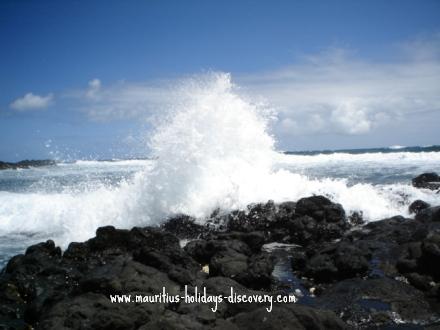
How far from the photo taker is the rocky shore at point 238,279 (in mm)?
4652

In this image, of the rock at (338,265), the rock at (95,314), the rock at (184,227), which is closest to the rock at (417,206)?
the rock at (338,265)

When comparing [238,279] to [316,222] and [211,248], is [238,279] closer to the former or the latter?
[211,248]

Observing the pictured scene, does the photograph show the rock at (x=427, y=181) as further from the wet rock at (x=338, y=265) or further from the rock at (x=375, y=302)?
the rock at (x=375, y=302)

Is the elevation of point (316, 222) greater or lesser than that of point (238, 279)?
greater

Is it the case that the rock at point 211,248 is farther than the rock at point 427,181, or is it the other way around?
the rock at point 427,181

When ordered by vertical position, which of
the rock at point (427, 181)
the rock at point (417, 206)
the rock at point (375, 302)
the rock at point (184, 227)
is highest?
the rock at point (427, 181)

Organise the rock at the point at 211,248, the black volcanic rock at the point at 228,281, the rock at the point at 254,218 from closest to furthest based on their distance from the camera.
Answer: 1. the black volcanic rock at the point at 228,281
2. the rock at the point at 211,248
3. the rock at the point at 254,218

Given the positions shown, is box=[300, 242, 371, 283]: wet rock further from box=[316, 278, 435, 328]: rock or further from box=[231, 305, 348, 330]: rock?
box=[231, 305, 348, 330]: rock

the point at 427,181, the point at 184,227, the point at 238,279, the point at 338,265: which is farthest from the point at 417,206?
the point at 238,279

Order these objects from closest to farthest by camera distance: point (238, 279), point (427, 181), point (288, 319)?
1. point (288, 319)
2. point (238, 279)
3. point (427, 181)

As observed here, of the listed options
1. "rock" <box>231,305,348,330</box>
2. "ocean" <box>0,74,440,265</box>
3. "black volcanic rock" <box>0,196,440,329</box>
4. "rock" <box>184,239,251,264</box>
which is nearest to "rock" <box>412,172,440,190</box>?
"ocean" <box>0,74,440,265</box>

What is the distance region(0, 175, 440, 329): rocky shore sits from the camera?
465 centimetres

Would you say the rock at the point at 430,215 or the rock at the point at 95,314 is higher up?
the rock at the point at 430,215

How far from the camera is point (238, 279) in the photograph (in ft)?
21.4
